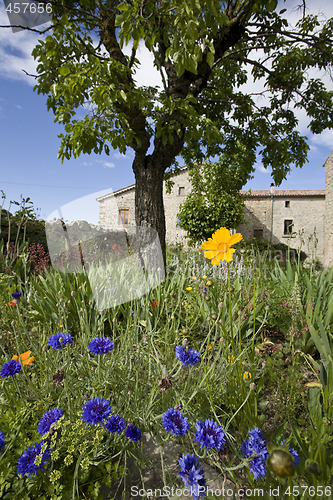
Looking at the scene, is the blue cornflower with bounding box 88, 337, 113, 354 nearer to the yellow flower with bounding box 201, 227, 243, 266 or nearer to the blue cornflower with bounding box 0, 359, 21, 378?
the blue cornflower with bounding box 0, 359, 21, 378

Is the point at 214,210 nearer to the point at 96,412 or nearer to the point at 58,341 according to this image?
the point at 58,341

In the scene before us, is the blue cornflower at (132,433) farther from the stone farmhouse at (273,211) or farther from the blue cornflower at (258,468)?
the stone farmhouse at (273,211)

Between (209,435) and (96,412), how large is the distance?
40cm

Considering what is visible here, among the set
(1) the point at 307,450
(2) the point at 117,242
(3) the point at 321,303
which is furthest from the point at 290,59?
(1) the point at 307,450

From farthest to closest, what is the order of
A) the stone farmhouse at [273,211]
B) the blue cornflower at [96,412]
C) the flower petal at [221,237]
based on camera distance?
the stone farmhouse at [273,211], the flower petal at [221,237], the blue cornflower at [96,412]

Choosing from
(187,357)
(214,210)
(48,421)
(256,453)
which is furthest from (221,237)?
(214,210)

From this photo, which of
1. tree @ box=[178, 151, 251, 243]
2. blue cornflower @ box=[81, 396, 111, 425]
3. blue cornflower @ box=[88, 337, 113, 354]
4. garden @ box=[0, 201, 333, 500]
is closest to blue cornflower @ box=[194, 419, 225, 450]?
garden @ box=[0, 201, 333, 500]

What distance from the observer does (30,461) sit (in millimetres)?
985

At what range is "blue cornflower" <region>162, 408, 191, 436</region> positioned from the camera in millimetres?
962

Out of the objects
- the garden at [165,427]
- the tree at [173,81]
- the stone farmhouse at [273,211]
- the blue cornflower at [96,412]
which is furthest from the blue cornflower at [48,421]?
the stone farmhouse at [273,211]

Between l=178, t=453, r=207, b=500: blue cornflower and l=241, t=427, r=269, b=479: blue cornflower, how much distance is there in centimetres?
17

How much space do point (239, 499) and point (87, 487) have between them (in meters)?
0.60

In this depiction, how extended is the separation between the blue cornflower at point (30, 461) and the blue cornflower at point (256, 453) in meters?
0.69

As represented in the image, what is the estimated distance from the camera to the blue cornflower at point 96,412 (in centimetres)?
101
